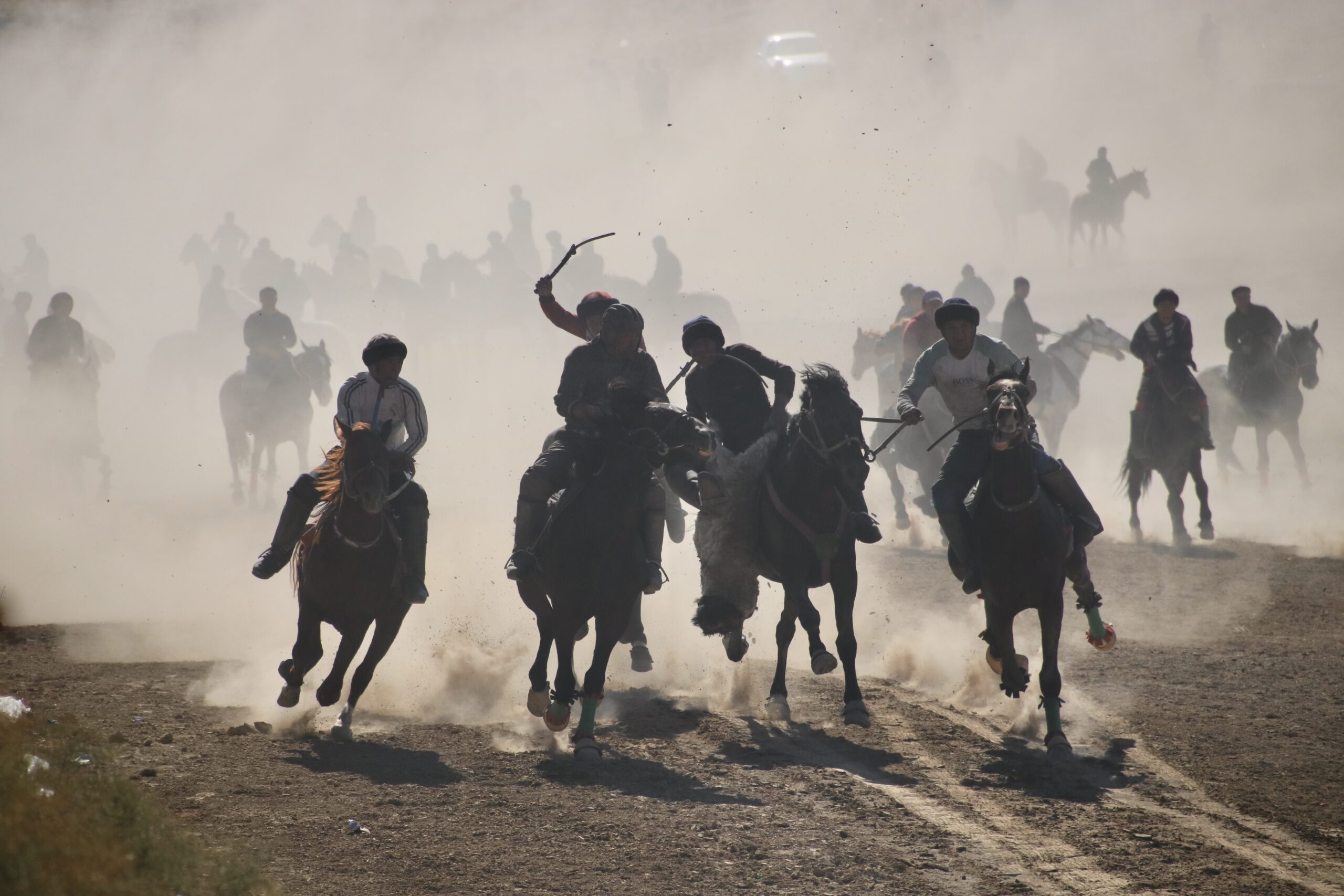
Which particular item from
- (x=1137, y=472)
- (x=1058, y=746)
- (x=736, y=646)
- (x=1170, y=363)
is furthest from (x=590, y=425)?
(x=1137, y=472)

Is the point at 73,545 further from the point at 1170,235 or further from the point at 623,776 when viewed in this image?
the point at 1170,235

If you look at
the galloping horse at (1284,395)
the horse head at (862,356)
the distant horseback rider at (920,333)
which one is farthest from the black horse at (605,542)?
the galloping horse at (1284,395)

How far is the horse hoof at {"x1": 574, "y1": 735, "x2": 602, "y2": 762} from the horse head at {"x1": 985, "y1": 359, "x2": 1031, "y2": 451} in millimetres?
2864

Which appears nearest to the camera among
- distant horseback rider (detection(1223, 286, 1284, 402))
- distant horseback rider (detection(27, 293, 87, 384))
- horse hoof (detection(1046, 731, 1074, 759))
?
horse hoof (detection(1046, 731, 1074, 759))

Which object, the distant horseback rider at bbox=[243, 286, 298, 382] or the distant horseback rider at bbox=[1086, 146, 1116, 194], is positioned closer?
the distant horseback rider at bbox=[243, 286, 298, 382]

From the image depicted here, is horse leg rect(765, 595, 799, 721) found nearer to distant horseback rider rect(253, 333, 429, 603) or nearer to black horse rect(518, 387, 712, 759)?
black horse rect(518, 387, 712, 759)

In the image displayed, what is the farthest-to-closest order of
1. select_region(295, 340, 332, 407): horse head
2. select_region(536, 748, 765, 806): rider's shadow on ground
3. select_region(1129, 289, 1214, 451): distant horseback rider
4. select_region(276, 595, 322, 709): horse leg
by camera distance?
select_region(295, 340, 332, 407): horse head
select_region(1129, 289, 1214, 451): distant horseback rider
select_region(276, 595, 322, 709): horse leg
select_region(536, 748, 765, 806): rider's shadow on ground

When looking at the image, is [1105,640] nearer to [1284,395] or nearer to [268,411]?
[1284,395]

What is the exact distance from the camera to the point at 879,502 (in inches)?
829

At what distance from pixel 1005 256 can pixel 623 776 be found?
53.4 m

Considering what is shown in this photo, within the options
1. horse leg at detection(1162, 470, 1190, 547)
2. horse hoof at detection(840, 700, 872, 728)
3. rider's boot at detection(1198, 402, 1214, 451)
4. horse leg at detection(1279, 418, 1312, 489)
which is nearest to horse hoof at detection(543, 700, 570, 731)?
horse hoof at detection(840, 700, 872, 728)

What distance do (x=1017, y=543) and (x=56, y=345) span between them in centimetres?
1894

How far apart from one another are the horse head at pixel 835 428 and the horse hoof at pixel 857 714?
1.43m

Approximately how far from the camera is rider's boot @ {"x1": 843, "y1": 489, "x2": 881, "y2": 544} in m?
8.63
